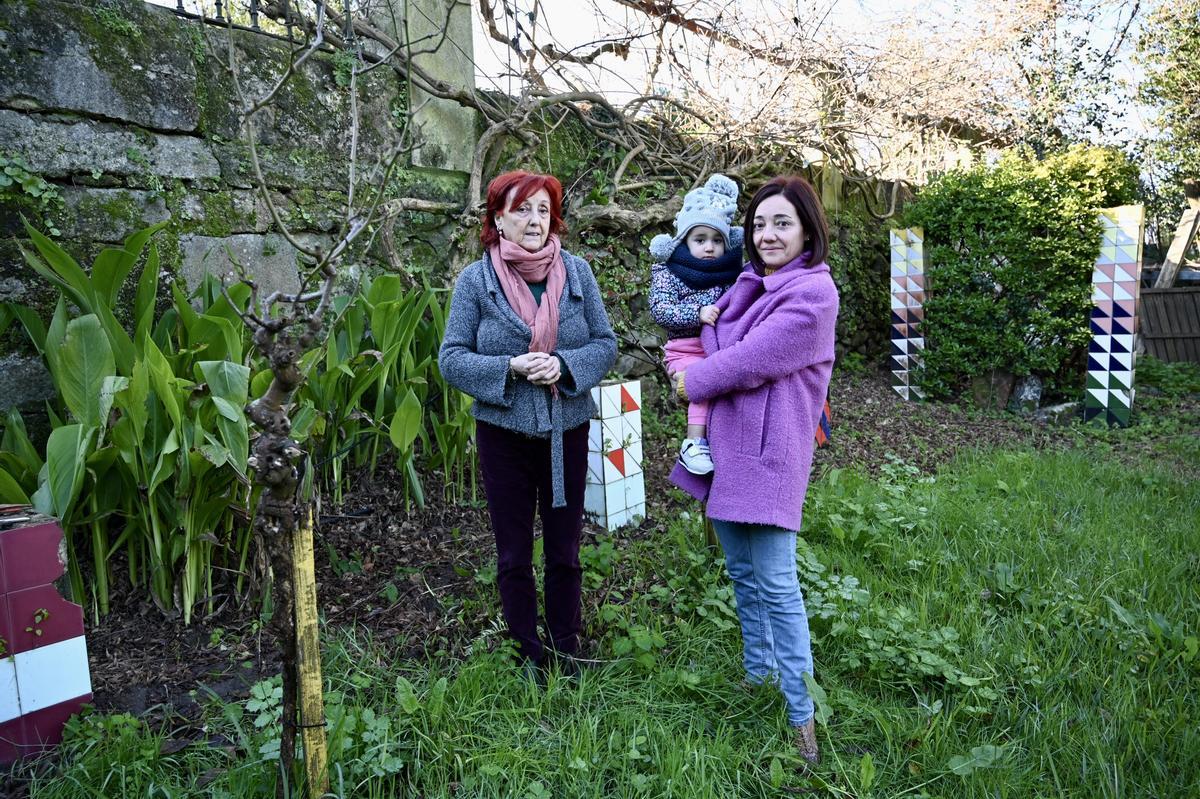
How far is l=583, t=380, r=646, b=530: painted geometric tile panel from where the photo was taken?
128 inches

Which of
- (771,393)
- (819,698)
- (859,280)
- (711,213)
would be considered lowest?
(819,698)

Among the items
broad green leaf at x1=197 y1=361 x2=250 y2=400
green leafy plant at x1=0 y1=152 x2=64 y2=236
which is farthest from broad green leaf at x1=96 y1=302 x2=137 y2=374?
green leafy plant at x1=0 y1=152 x2=64 y2=236

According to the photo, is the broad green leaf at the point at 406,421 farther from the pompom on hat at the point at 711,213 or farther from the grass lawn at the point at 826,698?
the pompom on hat at the point at 711,213

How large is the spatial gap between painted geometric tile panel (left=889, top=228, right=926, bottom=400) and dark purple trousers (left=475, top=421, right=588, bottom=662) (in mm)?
5076

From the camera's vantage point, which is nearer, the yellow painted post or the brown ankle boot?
the yellow painted post

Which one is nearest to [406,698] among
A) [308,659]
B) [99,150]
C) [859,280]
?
[308,659]

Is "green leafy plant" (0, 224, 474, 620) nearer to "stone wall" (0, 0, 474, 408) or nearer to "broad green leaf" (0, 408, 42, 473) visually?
"broad green leaf" (0, 408, 42, 473)

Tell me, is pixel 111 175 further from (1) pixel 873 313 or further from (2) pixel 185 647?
(1) pixel 873 313

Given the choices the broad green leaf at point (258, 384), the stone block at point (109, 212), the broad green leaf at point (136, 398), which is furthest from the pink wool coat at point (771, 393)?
the stone block at point (109, 212)

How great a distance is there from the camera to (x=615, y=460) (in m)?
3.29

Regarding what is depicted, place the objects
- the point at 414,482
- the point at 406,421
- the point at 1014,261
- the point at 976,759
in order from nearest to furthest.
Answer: the point at 976,759 < the point at 406,421 < the point at 414,482 < the point at 1014,261

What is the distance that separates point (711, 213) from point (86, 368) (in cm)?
181

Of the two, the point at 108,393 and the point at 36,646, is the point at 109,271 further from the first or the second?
the point at 36,646

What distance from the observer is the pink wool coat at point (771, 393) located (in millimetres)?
1847
